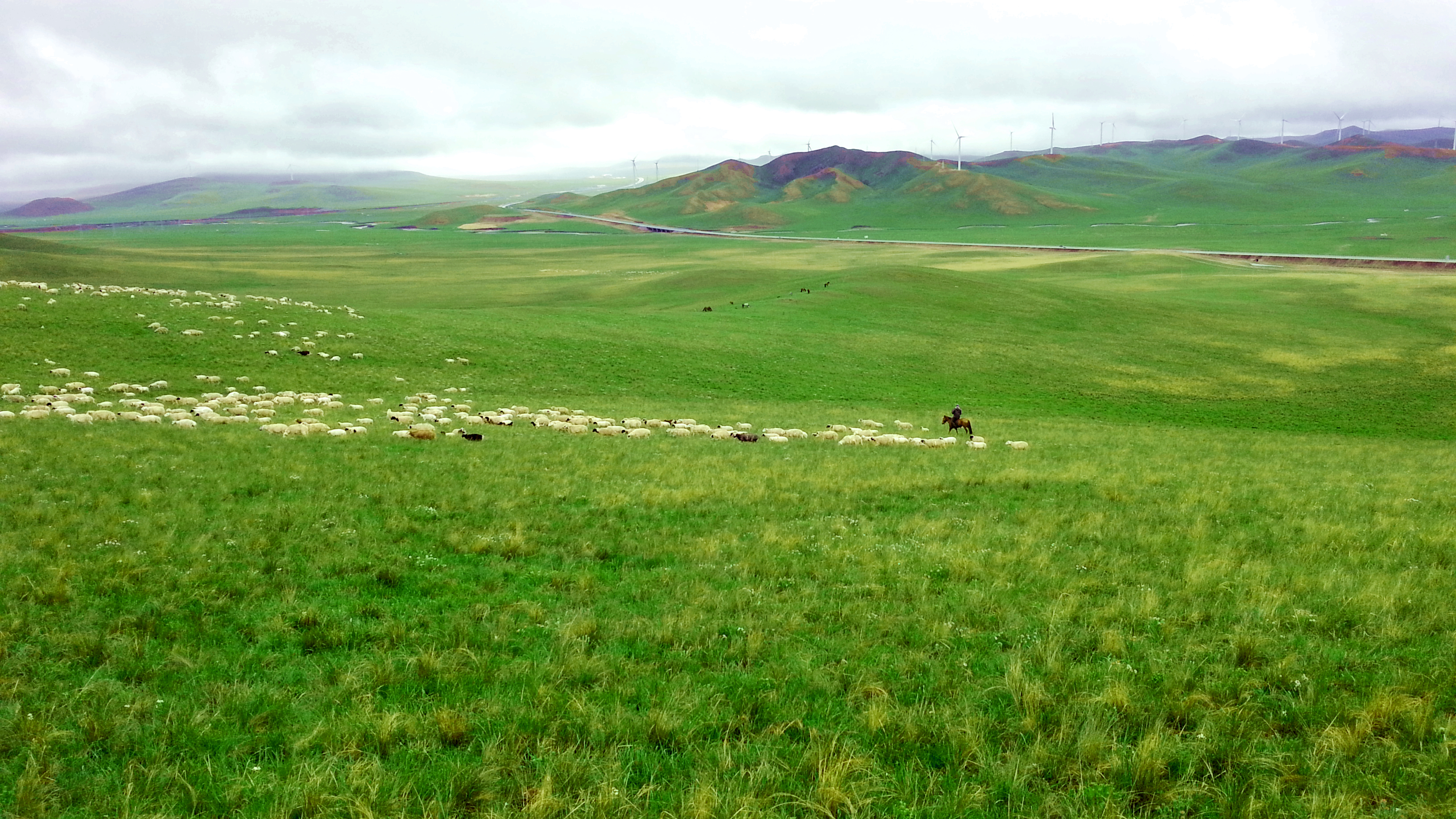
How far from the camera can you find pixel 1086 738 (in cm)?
757

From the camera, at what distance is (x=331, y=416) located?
93.6ft

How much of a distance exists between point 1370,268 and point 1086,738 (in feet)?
482

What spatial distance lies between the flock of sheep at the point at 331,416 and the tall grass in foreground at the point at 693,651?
6745 millimetres

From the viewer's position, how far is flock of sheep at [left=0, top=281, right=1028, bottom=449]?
24.9m

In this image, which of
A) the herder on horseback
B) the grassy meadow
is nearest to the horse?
the herder on horseback

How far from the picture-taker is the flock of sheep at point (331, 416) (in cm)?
2494

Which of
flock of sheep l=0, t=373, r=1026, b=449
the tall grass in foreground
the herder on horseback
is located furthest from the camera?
the herder on horseback

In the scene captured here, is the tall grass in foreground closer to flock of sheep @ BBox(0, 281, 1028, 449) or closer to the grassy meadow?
the grassy meadow

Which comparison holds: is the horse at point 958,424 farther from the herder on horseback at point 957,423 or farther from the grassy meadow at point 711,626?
the grassy meadow at point 711,626

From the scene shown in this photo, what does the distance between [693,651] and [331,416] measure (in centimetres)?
2326

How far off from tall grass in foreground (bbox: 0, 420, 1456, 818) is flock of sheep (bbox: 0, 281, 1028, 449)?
6745 mm

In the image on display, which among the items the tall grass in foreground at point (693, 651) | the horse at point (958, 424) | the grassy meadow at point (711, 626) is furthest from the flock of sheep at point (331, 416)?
the tall grass in foreground at point (693, 651)

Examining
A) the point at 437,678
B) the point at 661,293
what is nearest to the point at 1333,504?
the point at 437,678

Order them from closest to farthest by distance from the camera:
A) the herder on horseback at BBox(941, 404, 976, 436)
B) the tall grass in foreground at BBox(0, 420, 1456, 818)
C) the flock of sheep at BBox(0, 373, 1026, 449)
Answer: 1. the tall grass in foreground at BBox(0, 420, 1456, 818)
2. the flock of sheep at BBox(0, 373, 1026, 449)
3. the herder on horseback at BBox(941, 404, 976, 436)
